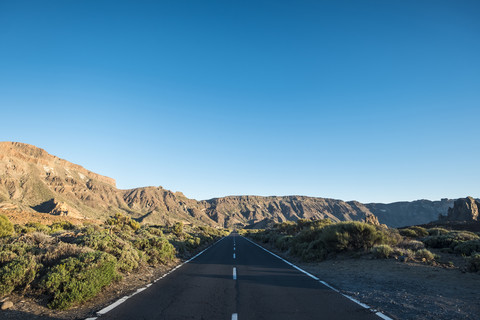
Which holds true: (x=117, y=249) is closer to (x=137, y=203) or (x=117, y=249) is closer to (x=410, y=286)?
(x=410, y=286)

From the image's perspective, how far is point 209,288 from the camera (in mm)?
8328

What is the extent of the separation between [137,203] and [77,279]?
11721 centimetres

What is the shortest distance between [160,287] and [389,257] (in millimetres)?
11618

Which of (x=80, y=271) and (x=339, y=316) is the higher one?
(x=80, y=271)

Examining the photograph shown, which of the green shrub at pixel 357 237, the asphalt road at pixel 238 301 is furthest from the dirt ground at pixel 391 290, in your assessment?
the green shrub at pixel 357 237

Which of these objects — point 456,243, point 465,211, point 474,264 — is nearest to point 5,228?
point 474,264

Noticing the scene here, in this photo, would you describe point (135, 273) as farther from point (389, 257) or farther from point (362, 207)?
point (362, 207)

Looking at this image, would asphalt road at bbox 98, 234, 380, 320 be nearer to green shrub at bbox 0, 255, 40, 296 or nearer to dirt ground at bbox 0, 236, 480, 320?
dirt ground at bbox 0, 236, 480, 320

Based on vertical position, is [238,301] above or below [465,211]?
above

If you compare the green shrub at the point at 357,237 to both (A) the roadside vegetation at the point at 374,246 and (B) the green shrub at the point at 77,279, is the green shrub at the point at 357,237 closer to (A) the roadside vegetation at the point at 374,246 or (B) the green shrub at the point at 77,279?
(A) the roadside vegetation at the point at 374,246

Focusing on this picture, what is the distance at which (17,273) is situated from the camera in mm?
6637

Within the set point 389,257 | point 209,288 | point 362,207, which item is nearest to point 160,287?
point 209,288

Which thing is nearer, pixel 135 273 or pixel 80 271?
pixel 80 271

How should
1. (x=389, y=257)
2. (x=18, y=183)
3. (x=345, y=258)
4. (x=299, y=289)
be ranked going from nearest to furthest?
(x=299, y=289) → (x=389, y=257) → (x=345, y=258) → (x=18, y=183)
